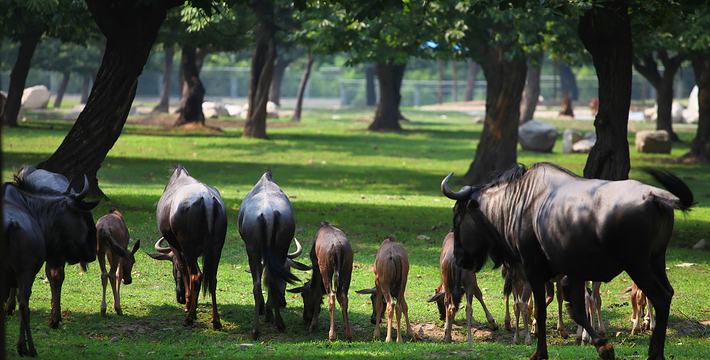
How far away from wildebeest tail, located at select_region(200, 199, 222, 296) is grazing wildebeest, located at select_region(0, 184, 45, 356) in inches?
70.4

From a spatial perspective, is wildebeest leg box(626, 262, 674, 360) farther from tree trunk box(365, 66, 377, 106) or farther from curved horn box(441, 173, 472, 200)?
tree trunk box(365, 66, 377, 106)

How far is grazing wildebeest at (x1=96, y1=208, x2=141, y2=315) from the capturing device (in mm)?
7875

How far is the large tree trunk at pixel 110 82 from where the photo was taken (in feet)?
38.6

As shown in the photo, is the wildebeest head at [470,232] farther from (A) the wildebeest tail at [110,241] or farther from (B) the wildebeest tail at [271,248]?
(A) the wildebeest tail at [110,241]

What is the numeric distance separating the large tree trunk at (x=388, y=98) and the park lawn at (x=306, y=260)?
7.91m

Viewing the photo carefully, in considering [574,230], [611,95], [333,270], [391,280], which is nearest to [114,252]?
[333,270]

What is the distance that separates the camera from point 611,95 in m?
12.1

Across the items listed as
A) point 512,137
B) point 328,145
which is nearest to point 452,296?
point 512,137

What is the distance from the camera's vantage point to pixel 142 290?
9.12 m

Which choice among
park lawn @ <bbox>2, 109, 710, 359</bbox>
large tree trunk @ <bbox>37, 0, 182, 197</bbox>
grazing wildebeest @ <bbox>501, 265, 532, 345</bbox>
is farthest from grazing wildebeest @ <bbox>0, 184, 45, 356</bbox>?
large tree trunk @ <bbox>37, 0, 182, 197</bbox>

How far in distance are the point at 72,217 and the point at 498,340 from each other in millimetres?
4593

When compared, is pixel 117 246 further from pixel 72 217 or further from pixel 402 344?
pixel 402 344

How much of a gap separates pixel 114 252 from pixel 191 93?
26391 millimetres

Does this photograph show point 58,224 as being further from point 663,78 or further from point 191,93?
point 663,78
